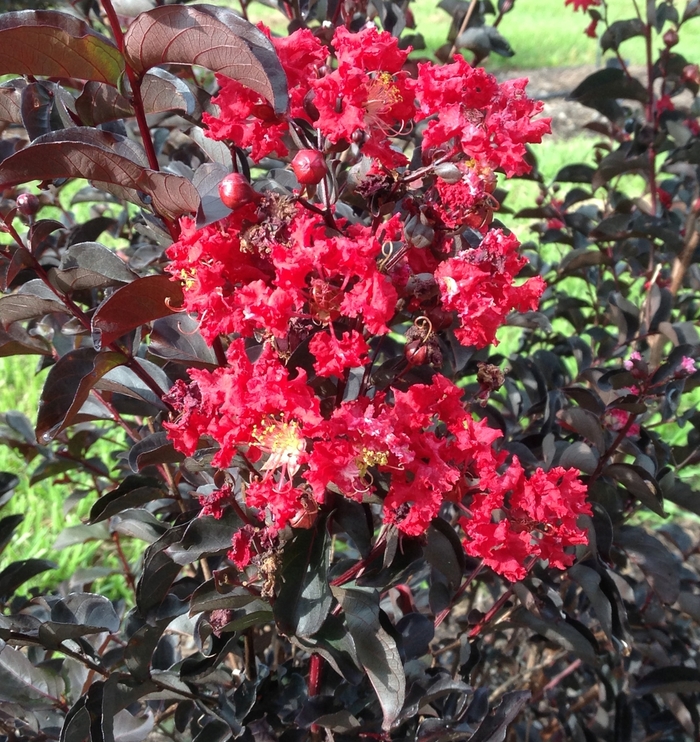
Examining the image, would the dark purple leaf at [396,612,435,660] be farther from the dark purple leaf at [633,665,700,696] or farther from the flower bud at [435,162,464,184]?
the flower bud at [435,162,464,184]

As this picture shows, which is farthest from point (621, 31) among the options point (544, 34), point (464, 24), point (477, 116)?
point (544, 34)

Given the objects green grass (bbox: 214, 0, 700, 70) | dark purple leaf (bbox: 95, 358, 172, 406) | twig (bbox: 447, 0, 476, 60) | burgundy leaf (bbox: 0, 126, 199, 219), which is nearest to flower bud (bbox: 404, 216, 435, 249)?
burgundy leaf (bbox: 0, 126, 199, 219)

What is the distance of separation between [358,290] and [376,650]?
0.50 metres

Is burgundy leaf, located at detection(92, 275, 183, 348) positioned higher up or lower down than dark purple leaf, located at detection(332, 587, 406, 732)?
higher up

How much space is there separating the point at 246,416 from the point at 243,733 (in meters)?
0.58

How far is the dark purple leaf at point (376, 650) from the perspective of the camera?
955 millimetres

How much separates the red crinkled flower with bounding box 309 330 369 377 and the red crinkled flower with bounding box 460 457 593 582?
27 cm

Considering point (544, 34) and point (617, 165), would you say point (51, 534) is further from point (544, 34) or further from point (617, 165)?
point (544, 34)

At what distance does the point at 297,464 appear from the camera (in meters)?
0.86

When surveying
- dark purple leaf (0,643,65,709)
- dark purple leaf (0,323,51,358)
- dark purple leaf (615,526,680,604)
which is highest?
dark purple leaf (0,323,51,358)

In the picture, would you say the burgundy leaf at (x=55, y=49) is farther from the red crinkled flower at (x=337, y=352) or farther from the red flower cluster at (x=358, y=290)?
the red crinkled flower at (x=337, y=352)

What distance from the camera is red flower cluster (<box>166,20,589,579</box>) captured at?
79 cm

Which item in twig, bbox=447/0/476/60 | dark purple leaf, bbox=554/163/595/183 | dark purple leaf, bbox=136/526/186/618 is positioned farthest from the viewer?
dark purple leaf, bbox=554/163/595/183

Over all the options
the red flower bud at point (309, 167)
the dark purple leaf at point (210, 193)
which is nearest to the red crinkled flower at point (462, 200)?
the red flower bud at point (309, 167)
